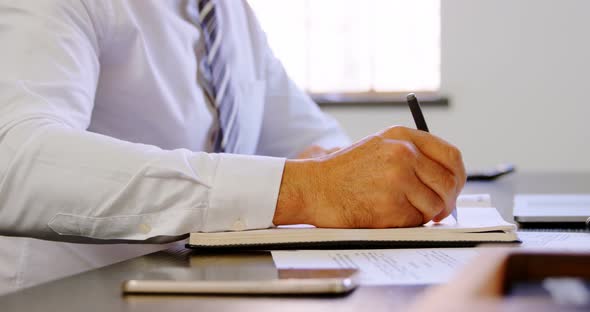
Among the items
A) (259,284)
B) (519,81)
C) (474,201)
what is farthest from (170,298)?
(519,81)

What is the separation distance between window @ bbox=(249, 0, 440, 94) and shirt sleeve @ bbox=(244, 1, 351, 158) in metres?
2.49

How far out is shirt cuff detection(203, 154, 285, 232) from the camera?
0.71 metres

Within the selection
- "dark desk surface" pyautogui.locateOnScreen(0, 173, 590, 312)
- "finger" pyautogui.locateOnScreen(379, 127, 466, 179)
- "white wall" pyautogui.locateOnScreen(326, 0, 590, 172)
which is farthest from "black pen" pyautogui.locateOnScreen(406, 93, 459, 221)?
"white wall" pyautogui.locateOnScreen(326, 0, 590, 172)

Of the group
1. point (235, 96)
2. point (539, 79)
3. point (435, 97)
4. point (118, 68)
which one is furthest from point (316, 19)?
point (118, 68)

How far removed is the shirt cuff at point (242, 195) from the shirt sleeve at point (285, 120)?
905mm

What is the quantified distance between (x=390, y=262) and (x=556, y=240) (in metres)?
0.21

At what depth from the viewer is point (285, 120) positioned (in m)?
1.70

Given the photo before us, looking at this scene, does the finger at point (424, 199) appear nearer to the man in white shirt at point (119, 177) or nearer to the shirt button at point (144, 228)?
the man in white shirt at point (119, 177)

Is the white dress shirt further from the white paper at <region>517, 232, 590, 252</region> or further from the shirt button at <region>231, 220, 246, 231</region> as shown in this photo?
the white paper at <region>517, 232, 590, 252</region>

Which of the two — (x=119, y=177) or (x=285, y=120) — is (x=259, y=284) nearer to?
(x=119, y=177)

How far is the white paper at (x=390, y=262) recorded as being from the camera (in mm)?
500

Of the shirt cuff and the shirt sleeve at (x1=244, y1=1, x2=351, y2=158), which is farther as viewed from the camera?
the shirt sleeve at (x1=244, y1=1, x2=351, y2=158)

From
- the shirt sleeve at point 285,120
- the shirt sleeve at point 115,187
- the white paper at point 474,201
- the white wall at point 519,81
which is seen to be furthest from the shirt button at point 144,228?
the white wall at point 519,81

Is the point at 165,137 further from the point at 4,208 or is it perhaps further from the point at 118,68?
the point at 4,208
